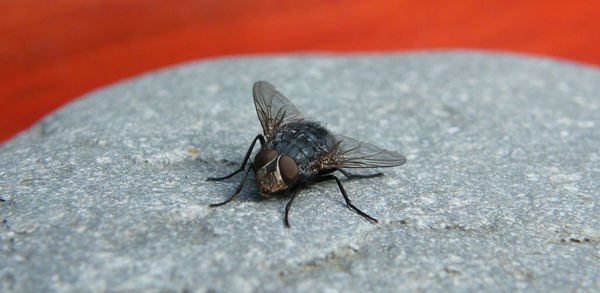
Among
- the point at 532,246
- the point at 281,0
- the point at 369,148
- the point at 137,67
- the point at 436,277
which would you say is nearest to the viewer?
the point at 436,277

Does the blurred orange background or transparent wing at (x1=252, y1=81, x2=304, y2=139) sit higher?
the blurred orange background

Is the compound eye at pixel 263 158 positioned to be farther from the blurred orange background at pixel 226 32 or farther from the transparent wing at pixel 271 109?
the blurred orange background at pixel 226 32

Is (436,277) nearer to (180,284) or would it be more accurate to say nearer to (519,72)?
(180,284)

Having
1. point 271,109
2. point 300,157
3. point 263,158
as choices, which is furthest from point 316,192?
point 271,109

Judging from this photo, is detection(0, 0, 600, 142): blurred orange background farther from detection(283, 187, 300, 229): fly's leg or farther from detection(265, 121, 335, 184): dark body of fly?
detection(283, 187, 300, 229): fly's leg

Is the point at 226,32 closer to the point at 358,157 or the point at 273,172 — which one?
the point at 358,157

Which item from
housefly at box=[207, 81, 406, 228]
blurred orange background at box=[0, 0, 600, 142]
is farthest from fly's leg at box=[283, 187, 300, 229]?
blurred orange background at box=[0, 0, 600, 142]

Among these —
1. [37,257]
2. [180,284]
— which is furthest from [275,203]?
[37,257]
